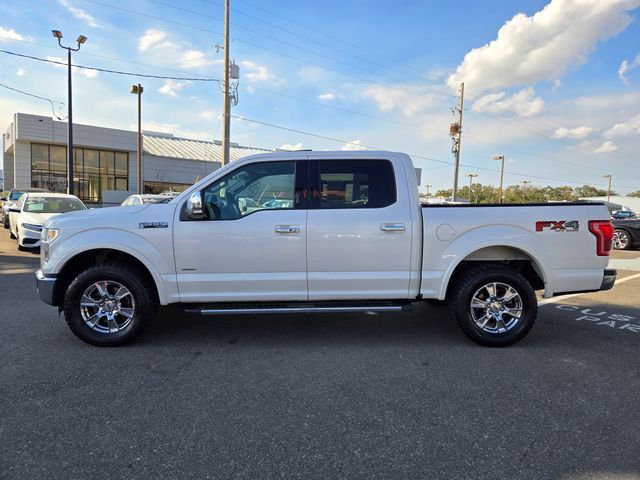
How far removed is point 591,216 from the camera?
14.9ft

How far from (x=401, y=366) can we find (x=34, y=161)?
3677cm

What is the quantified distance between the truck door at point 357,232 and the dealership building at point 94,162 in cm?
2543

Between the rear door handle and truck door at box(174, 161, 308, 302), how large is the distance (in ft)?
2.75

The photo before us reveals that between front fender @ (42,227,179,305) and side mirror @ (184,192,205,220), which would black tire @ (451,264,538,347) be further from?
front fender @ (42,227,179,305)

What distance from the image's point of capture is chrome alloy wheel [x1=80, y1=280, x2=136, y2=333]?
14.7 ft

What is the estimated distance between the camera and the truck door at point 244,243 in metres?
4.41

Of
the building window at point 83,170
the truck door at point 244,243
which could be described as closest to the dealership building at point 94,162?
the building window at point 83,170

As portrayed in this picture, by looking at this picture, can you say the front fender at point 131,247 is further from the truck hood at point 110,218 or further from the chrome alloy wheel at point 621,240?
the chrome alloy wheel at point 621,240

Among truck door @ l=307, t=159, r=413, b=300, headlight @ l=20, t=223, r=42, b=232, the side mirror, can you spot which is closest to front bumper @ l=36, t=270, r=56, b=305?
the side mirror

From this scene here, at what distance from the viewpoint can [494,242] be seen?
4535 millimetres

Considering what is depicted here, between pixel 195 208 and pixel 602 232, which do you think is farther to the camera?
pixel 602 232

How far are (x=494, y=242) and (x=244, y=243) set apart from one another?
8.69 feet

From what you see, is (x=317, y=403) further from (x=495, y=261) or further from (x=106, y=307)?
(x=495, y=261)

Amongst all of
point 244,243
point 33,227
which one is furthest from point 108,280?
point 33,227
